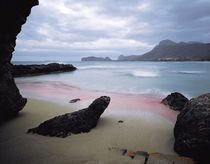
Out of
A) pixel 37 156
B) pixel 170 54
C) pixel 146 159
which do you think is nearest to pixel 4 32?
pixel 37 156

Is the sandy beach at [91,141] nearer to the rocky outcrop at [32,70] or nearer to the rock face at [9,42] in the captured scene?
the rock face at [9,42]

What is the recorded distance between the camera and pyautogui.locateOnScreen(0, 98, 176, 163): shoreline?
8.44ft

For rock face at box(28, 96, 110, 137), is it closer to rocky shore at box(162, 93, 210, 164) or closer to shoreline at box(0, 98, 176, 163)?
shoreline at box(0, 98, 176, 163)

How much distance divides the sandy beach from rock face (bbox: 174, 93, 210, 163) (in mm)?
326

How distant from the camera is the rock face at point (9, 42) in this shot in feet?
10.6

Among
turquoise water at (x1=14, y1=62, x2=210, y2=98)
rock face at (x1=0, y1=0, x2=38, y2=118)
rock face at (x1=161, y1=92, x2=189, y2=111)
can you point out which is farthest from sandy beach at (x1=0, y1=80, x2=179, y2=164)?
turquoise water at (x1=14, y1=62, x2=210, y2=98)

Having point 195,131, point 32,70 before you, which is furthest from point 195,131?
point 32,70

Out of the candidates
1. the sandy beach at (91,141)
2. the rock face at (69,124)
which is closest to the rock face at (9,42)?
the sandy beach at (91,141)

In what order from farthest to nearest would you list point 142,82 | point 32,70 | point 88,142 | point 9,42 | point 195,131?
point 32,70, point 142,82, point 9,42, point 88,142, point 195,131

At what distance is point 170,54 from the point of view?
174875 millimetres

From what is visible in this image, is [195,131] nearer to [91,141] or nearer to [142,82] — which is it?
[91,141]

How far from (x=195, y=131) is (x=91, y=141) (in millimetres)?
2067

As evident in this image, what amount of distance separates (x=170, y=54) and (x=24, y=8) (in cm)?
19338

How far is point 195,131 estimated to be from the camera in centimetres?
256
